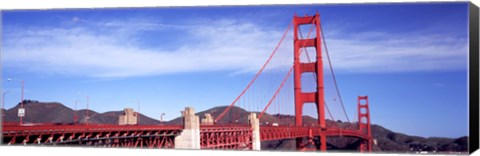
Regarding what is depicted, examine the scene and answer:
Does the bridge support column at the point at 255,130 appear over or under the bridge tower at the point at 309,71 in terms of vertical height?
under

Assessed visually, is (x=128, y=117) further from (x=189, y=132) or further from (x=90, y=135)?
(x=90, y=135)

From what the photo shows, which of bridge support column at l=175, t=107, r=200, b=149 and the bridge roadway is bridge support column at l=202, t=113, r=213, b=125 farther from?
bridge support column at l=175, t=107, r=200, b=149

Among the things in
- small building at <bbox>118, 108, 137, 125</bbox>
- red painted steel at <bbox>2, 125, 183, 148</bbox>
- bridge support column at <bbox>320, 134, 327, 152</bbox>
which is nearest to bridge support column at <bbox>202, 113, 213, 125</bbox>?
red painted steel at <bbox>2, 125, 183, 148</bbox>

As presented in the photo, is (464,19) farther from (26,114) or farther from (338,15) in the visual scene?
(26,114)

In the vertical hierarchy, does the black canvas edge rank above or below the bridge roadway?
above

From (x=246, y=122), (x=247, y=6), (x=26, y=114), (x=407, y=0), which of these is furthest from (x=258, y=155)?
(x=246, y=122)

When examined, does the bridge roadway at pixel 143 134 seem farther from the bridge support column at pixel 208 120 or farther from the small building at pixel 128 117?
the small building at pixel 128 117

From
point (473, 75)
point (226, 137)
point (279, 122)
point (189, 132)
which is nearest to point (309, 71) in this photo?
point (279, 122)

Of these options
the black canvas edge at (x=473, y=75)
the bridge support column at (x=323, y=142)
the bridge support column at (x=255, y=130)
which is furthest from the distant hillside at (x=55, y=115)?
the black canvas edge at (x=473, y=75)
